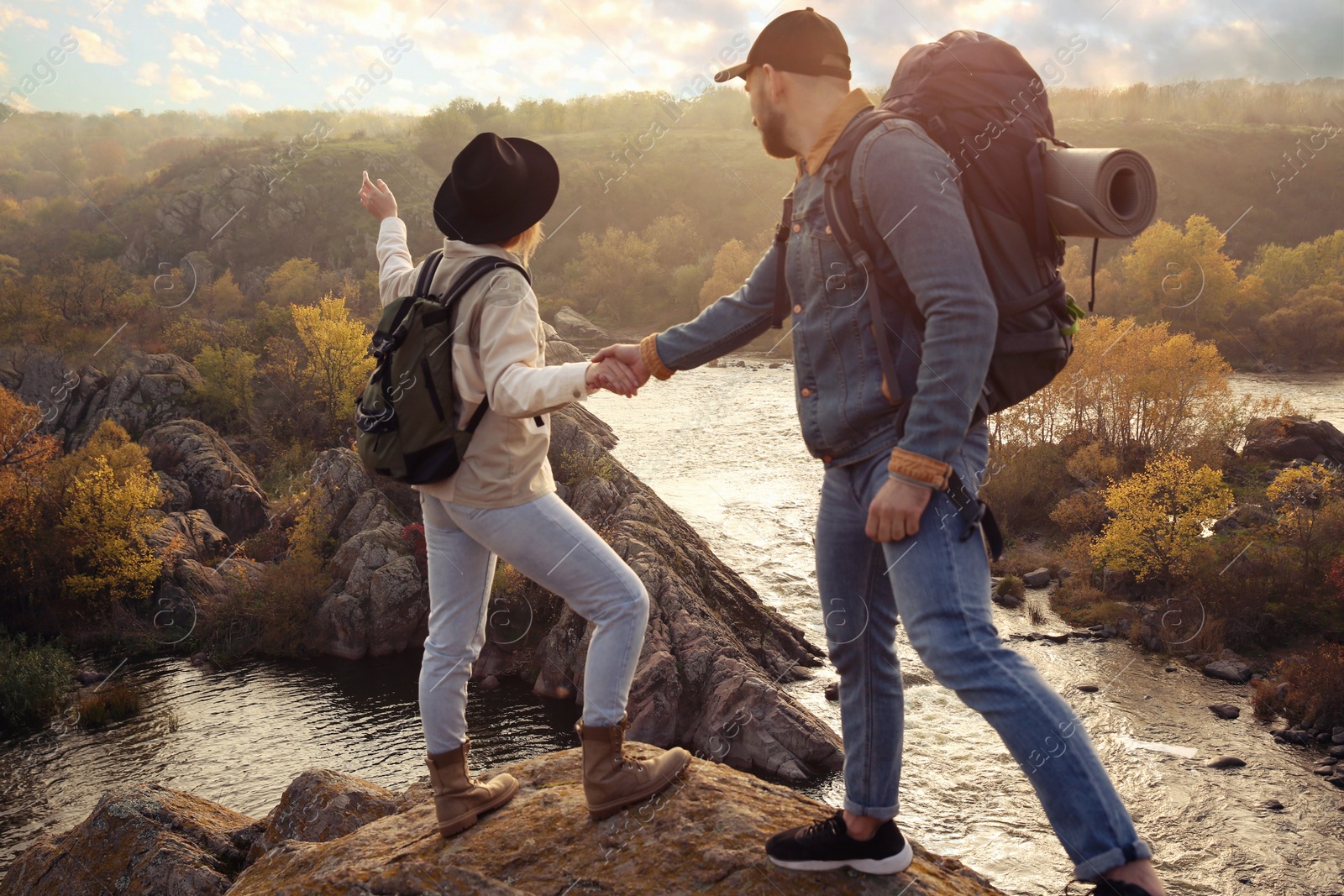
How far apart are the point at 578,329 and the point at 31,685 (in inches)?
1658

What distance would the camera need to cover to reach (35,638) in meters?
25.7

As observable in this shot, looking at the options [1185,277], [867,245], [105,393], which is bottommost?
[105,393]

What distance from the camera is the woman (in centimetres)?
293

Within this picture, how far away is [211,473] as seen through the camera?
31672 mm

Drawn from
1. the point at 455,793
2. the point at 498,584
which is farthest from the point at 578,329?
the point at 455,793

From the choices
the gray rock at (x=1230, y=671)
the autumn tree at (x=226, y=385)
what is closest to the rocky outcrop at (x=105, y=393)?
the autumn tree at (x=226, y=385)

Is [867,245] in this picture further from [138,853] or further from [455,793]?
[138,853]

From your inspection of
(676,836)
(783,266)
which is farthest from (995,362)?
(676,836)

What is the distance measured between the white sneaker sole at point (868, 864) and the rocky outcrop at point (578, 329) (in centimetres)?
5615

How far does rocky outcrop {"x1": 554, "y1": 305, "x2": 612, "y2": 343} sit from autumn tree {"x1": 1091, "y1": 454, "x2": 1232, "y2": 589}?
1464 inches

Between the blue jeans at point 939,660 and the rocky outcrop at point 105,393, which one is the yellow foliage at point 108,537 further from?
the blue jeans at point 939,660

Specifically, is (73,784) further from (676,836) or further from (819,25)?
(819,25)

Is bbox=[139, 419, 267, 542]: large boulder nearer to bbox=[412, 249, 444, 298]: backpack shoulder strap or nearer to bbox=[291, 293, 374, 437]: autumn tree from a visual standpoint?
bbox=[291, 293, 374, 437]: autumn tree

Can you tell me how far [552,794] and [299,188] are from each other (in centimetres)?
8192
